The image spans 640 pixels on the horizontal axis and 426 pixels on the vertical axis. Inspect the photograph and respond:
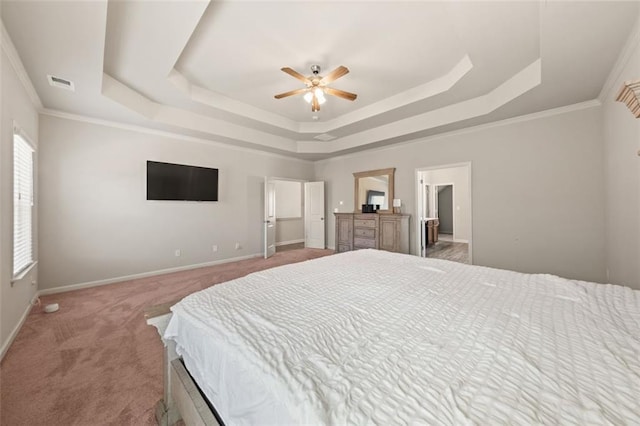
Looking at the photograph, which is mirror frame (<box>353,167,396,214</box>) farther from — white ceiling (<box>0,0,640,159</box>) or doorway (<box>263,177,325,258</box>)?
white ceiling (<box>0,0,640,159</box>)

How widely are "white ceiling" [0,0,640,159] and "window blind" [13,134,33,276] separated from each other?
75 cm

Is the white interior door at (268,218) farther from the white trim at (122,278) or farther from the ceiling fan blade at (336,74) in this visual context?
the ceiling fan blade at (336,74)

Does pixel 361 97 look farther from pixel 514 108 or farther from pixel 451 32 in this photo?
pixel 514 108

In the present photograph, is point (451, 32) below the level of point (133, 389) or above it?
above

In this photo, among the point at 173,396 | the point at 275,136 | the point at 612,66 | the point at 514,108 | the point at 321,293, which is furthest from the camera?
the point at 275,136

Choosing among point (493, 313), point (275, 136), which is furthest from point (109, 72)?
point (493, 313)

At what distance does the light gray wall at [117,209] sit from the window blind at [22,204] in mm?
496

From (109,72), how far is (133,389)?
129 inches

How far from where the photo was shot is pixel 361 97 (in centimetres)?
379

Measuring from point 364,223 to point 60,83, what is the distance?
197 inches

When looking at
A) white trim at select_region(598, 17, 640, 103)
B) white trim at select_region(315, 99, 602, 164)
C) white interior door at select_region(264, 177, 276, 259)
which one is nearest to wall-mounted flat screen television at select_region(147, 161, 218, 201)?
white interior door at select_region(264, 177, 276, 259)

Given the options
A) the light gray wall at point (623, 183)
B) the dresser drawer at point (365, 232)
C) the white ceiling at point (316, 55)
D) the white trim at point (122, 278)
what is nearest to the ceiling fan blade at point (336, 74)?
the white ceiling at point (316, 55)

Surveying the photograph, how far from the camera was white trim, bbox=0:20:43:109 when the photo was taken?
1893 millimetres

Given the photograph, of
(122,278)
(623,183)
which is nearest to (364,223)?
(623,183)
